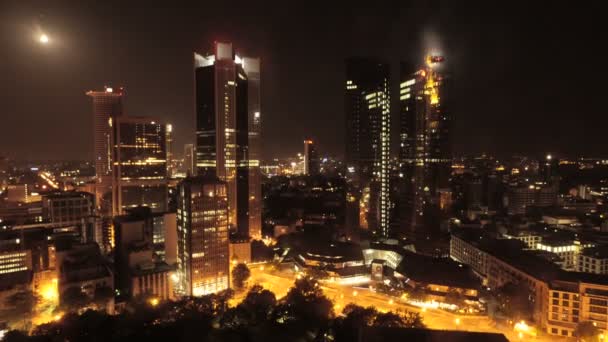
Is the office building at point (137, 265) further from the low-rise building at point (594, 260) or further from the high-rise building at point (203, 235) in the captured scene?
the low-rise building at point (594, 260)

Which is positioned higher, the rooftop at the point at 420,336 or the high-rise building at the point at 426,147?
the high-rise building at the point at 426,147

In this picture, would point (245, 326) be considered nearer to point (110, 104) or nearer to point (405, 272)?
point (405, 272)

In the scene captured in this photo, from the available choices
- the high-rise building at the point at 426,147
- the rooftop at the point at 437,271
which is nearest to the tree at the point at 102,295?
the rooftop at the point at 437,271

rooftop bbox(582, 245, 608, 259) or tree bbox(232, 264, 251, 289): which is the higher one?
rooftop bbox(582, 245, 608, 259)

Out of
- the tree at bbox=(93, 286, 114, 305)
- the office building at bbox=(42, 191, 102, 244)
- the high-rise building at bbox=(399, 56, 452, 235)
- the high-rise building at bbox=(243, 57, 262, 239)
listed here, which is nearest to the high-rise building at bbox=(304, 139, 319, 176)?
the high-rise building at bbox=(243, 57, 262, 239)

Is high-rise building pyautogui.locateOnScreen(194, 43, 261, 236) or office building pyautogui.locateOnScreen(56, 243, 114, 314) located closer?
office building pyautogui.locateOnScreen(56, 243, 114, 314)

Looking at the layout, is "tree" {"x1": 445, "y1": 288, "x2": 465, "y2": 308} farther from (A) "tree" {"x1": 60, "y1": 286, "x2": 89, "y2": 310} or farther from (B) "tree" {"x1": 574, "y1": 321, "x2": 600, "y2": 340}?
(A) "tree" {"x1": 60, "y1": 286, "x2": 89, "y2": 310}
